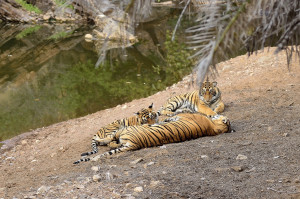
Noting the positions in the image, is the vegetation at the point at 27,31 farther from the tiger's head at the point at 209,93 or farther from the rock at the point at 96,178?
the rock at the point at 96,178

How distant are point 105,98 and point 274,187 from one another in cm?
851

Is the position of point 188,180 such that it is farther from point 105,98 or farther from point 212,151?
point 105,98

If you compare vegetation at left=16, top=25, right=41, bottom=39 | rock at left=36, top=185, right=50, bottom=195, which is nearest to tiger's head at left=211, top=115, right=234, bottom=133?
rock at left=36, top=185, right=50, bottom=195

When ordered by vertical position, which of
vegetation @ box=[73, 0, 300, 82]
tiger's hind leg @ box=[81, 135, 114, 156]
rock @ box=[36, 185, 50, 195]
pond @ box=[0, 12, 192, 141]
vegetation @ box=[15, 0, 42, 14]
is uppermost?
vegetation @ box=[73, 0, 300, 82]

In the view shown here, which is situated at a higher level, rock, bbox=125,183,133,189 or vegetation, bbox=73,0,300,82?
vegetation, bbox=73,0,300,82

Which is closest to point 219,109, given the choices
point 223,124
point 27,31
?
point 223,124

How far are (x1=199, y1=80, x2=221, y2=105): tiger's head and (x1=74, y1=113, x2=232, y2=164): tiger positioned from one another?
52.4 inches

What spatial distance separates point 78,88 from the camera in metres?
13.4

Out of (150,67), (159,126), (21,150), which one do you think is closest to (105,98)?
(150,67)

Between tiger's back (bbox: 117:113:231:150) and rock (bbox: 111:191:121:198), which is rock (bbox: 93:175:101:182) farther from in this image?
tiger's back (bbox: 117:113:231:150)

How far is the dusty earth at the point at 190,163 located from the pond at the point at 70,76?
2328 millimetres

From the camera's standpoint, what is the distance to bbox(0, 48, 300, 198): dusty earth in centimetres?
441

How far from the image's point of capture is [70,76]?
47.4ft

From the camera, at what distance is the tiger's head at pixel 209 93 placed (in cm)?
796
